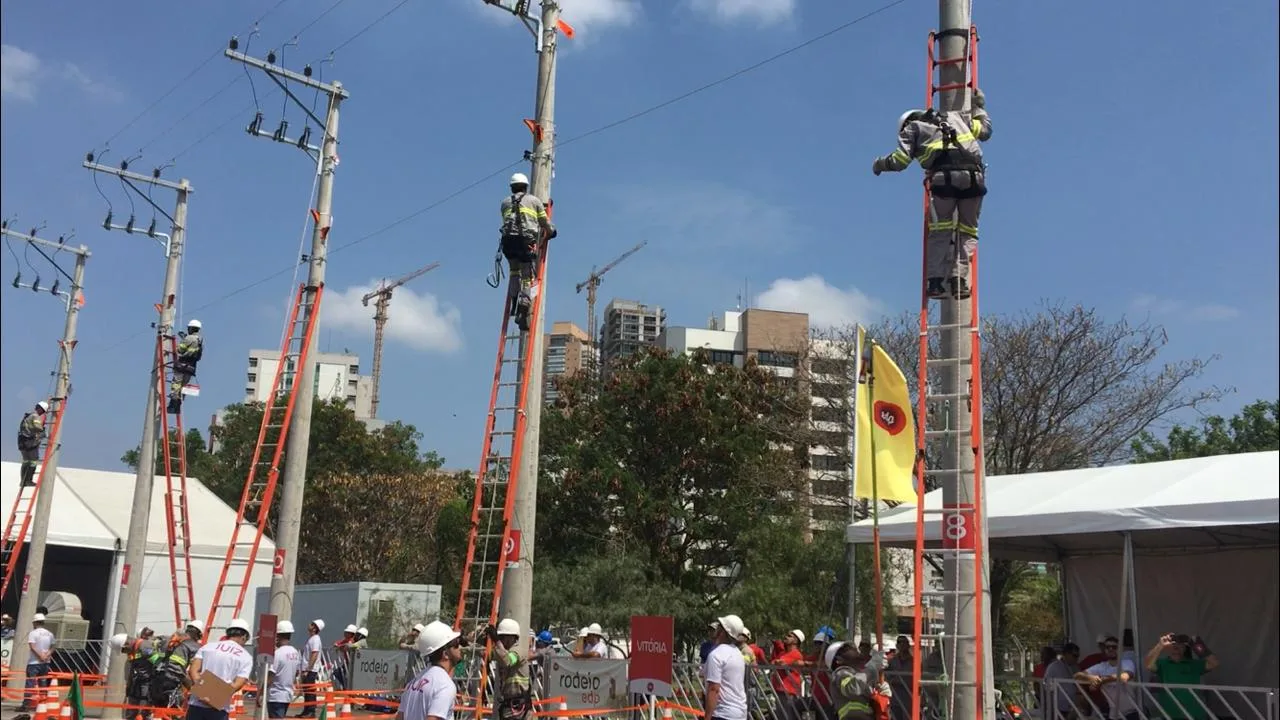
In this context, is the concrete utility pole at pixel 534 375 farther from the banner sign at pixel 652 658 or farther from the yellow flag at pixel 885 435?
the yellow flag at pixel 885 435

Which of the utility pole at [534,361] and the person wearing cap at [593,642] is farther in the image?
the person wearing cap at [593,642]

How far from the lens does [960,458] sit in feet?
33.0

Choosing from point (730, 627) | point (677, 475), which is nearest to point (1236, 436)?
point (677, 475)

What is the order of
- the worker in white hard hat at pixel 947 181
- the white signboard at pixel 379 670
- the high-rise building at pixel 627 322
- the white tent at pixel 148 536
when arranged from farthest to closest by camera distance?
the high-rise building at pixel 627 322, the white tent at pixel 148 536, the white signboard at pixel 379 670, the worker in white hard hat at pixel 947 181

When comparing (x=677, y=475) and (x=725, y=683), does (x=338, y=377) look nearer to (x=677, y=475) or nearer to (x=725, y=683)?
(x=677, y=475)

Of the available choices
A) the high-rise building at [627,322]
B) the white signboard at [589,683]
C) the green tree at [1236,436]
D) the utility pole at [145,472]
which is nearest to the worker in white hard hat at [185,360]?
the utility pole at [145,472]

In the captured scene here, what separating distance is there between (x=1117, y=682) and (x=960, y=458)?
3917 millimetres

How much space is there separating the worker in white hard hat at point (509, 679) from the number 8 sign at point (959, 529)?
4874 millimetres

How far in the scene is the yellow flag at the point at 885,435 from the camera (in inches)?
572

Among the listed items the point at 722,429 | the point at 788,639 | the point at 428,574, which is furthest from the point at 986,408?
the point at 428,574

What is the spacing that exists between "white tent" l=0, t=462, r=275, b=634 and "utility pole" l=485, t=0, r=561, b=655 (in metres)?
20.6

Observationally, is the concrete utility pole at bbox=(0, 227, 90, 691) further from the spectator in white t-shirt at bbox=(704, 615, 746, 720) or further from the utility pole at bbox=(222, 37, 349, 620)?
the spectator in white t-shirt at bbox=(704, 615, 746, 720)

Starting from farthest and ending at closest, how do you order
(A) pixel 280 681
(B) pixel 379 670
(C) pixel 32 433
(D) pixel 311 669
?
(C) pixel 32 433 < (D) pixel 311 669 < (B) pixel 379 670 < (A) pixel 280 681

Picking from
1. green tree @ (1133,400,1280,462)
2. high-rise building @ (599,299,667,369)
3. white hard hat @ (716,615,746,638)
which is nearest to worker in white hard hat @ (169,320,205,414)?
white hard hat @ (716,615,746,638)
